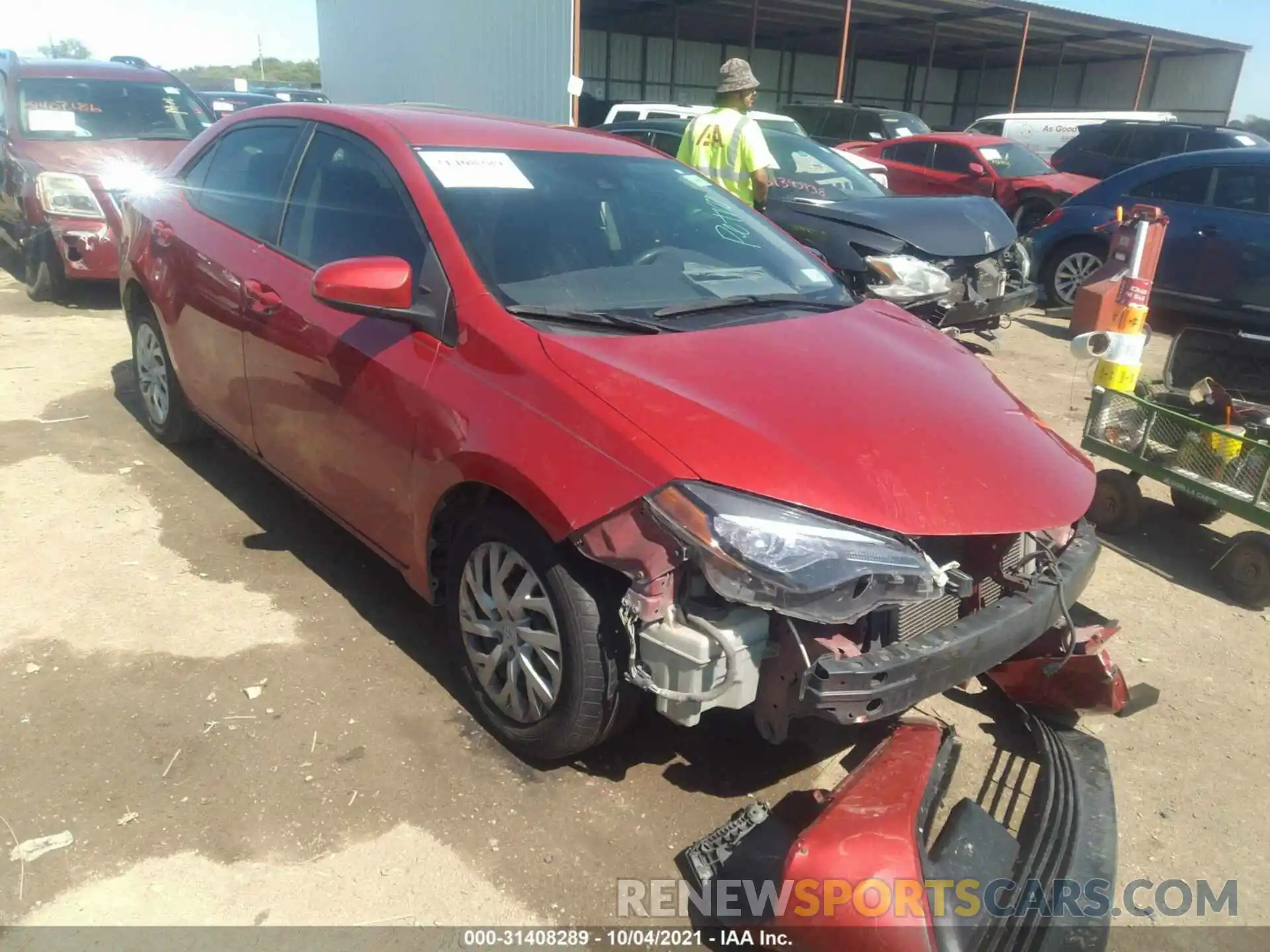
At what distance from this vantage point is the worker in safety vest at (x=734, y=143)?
19.5 ft

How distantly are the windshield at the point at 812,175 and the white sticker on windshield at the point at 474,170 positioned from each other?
4.55 meters

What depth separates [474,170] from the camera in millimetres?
3037

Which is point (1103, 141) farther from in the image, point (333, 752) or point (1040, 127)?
point (333, 752)

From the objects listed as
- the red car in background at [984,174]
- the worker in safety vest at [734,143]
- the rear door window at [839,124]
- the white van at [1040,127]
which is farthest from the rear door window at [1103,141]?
the worker in safety vest at [734,143]

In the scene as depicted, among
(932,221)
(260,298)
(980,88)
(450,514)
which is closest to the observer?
(450,514)

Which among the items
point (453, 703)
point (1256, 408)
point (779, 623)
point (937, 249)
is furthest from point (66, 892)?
point (937, 249)

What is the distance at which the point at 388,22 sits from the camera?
61.9 feet

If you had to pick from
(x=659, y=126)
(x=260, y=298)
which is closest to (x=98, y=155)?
(x=659, y=126)

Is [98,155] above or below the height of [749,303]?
below

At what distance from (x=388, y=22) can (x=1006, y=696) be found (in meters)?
19.7

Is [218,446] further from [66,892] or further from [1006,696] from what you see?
[1006,696]

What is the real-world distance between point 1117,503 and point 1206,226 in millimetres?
4968

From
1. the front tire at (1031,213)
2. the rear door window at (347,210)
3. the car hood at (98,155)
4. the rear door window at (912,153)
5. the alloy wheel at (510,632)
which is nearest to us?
the alloy wheel at (510,632)

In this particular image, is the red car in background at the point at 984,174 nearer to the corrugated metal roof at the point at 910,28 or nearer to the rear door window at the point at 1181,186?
the rear door window at the point at 1181,186
